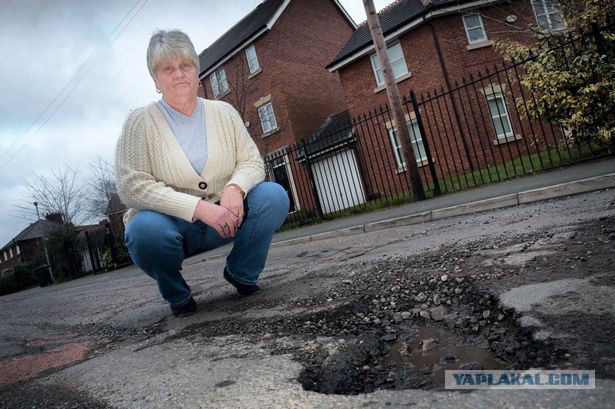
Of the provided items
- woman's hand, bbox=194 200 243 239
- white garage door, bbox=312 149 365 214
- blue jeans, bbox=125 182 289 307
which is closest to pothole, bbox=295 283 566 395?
woman's hand, bbox=194 200 243 239

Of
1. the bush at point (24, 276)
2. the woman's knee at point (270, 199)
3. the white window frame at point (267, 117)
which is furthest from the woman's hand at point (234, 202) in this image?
the bush at point (24, 276)

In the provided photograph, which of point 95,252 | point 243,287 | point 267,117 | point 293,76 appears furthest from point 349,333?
point 95,252

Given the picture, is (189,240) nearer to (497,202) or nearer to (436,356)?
(436,356)

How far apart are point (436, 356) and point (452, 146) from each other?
497 inches

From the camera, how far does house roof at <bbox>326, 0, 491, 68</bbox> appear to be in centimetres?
1298

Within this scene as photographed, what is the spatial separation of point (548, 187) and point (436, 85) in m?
9.92

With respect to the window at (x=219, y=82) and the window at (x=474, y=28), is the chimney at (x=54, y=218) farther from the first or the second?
the window at (x=474, y=28)

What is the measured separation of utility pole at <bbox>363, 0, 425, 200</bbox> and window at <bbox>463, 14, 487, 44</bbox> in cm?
749

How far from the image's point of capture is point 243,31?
66.1 feet

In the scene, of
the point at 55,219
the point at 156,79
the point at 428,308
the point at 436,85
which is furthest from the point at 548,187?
the point at 55,219

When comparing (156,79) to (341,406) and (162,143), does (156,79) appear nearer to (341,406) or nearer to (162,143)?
(162,143)

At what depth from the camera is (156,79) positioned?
7.25ft

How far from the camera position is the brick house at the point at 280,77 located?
57.8 feet

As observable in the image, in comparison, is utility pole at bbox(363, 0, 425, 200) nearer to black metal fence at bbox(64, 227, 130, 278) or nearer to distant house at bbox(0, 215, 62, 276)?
black metal fence at bbox(64, 227, 130, 278)
